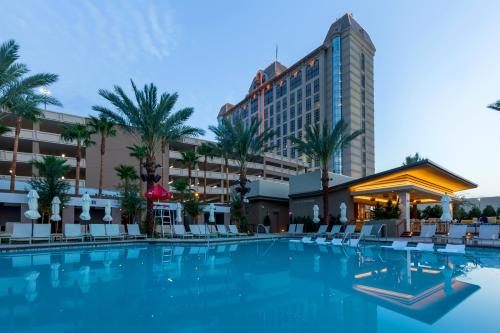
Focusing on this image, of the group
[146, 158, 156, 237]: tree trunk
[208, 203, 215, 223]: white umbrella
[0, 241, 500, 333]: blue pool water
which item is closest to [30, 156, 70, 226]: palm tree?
[146, 158, 156, 237]: tree trunk

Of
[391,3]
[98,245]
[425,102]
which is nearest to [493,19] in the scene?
[391,3]

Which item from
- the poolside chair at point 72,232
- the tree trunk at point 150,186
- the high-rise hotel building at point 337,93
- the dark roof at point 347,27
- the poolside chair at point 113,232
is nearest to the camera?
the poolside chair at point 72,232

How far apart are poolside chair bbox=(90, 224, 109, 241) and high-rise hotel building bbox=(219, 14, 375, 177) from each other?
153 feet

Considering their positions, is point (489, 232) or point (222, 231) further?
point (222, 231)

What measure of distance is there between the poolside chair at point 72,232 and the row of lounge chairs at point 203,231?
5.48 meters

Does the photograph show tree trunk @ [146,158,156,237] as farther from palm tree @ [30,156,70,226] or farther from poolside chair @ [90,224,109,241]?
palm tree @ [30,156,70,226]

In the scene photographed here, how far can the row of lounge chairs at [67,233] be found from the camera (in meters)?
16.7

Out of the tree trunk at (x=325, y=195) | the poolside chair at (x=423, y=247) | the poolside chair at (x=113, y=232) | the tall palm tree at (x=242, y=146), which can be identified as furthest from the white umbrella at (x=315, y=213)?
the poolside chair at (x=113, y=232)

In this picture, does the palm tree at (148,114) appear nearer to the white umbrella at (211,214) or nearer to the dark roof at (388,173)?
the white umbrella at (211,214)

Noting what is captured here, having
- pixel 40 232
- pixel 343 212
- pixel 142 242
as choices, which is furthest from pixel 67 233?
pixel 343 212

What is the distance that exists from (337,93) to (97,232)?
A: 2336 inches

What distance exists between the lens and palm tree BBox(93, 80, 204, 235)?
21.1 meters

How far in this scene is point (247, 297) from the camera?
679cm

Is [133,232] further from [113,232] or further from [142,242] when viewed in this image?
[113,232]
